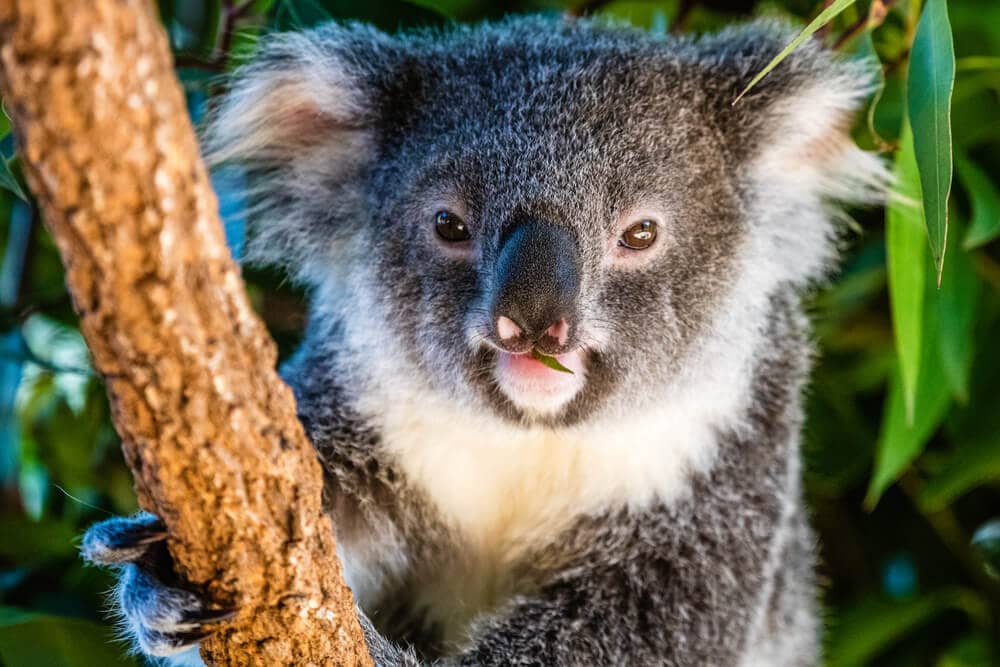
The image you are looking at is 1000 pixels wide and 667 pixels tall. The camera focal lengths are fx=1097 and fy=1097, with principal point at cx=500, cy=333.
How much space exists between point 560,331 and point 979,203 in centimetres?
149

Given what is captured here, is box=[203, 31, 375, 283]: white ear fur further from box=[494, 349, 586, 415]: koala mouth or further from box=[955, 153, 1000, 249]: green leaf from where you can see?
box=[955, 153, 1000, 249]: green leaf

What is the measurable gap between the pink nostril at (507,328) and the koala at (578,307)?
7 cm

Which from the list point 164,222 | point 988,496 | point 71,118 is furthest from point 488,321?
point 988,496

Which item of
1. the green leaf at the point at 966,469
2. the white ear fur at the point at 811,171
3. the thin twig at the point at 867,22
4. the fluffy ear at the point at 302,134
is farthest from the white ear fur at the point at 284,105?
the green leaf at the point at 966,469

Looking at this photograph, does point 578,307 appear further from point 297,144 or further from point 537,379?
point 297,144

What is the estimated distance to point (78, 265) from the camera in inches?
47.7

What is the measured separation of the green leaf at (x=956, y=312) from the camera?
112 inches

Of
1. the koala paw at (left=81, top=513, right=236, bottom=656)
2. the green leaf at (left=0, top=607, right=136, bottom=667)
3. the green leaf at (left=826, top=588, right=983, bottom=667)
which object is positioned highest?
the koala paw at (left=81, top=513, right=236, bottom=656)

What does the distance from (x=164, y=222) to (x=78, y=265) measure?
11cm

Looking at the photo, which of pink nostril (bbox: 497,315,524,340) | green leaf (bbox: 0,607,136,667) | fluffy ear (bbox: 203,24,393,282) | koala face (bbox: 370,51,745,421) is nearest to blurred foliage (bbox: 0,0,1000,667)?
green leaf (bbox: 0,607,136,667)

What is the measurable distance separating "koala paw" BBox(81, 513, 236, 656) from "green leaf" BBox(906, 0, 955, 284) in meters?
1.28

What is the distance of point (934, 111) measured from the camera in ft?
6.31

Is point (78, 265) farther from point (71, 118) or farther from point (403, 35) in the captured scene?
point (403, 35)

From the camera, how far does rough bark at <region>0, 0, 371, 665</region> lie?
1.11 m
